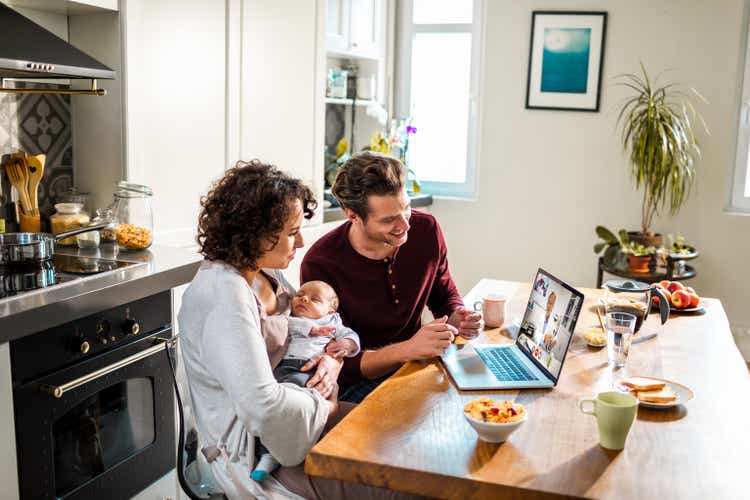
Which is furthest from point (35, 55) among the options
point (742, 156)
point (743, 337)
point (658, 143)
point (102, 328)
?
point (743, 337)

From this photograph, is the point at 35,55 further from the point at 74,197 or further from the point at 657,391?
the point at 657,391

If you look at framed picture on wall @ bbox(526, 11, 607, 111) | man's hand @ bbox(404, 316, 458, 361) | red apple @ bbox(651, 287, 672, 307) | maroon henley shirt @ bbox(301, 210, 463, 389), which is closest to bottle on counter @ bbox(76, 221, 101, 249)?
maroon henley shirt @ bbox(301, 210, 463, 389)

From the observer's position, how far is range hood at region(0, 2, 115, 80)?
6.59ft

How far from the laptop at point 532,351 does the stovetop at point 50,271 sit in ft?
3.44

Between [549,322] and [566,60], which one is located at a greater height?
[566,60]

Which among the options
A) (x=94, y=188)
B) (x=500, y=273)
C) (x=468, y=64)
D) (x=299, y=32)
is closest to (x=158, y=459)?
(x=94, y=188)

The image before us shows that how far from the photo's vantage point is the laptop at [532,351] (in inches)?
66.2

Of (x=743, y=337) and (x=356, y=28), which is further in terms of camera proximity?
(x=743, y=337)

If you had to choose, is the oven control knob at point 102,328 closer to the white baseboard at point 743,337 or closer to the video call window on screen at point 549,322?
the video call window on screen at point 549,322

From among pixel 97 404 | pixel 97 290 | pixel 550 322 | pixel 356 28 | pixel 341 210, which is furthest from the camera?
pixel 356 28

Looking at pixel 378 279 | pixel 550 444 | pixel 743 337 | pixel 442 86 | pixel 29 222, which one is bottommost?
pixel 743 337

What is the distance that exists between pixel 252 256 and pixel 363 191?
0.64m

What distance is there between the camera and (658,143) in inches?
162

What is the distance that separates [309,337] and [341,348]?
0.35 feet
